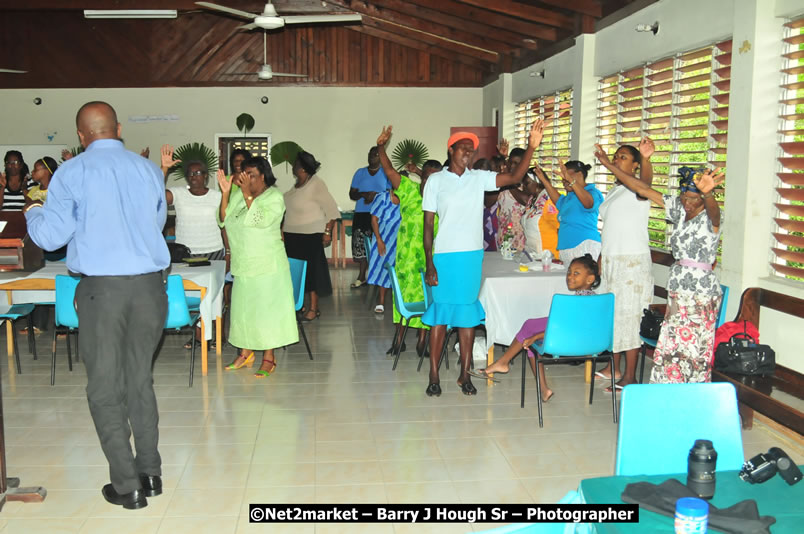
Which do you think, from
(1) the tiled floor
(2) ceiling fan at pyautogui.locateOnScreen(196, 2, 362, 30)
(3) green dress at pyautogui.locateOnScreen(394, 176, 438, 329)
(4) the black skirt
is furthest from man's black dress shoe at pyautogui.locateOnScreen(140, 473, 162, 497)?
(2) ceiling fan at pyautogui.locateOnScreen(196, 2, 362, 30)

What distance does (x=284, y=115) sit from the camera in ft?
45.2

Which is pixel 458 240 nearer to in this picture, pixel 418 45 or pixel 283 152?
pixel 283 152

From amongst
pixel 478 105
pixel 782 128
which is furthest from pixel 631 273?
pixel 478 105

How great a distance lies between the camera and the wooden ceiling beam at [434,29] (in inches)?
454

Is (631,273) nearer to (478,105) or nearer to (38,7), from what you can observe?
(478,105)

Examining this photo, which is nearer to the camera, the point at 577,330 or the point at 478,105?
the point at 577,330

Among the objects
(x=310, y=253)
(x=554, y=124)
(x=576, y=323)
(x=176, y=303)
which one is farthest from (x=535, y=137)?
(x=554, y=124)

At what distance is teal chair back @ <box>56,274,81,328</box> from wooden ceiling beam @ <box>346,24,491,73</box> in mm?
8854

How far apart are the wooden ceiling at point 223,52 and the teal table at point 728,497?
10.6 metres

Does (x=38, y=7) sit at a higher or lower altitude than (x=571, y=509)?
higher

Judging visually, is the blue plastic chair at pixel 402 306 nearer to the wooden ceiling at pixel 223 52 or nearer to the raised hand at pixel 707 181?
the raised hand at pixel 707 181

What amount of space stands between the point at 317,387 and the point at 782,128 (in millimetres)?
3846

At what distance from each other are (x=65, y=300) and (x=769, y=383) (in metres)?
5.00

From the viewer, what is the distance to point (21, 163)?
8.34 m
